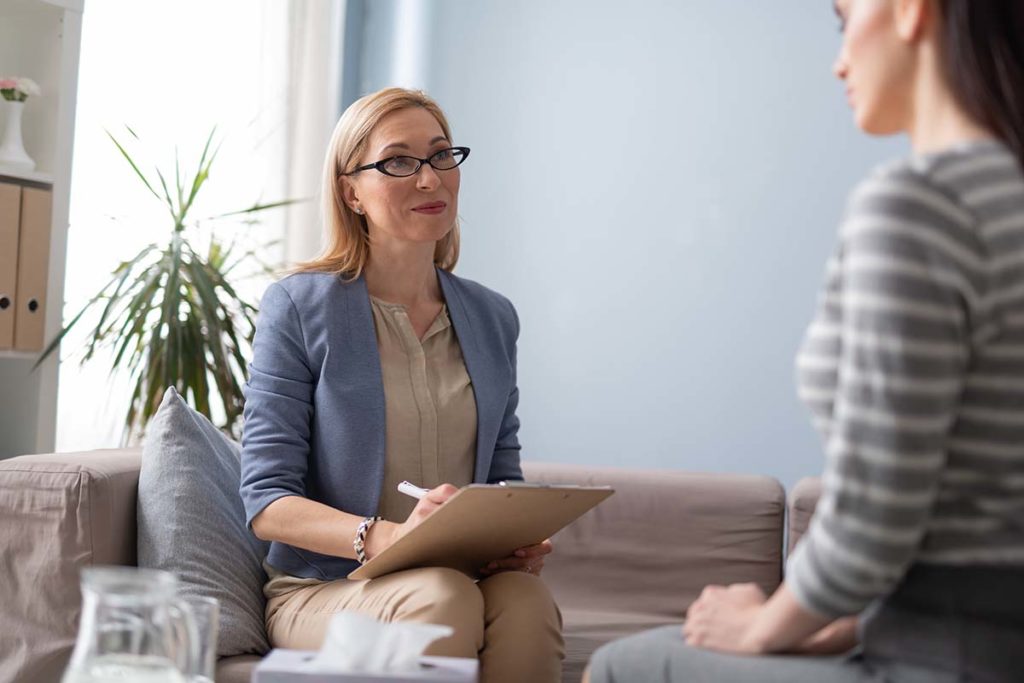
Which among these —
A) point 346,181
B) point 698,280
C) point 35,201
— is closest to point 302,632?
point 346,181

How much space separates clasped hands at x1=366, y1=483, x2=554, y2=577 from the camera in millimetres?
1765

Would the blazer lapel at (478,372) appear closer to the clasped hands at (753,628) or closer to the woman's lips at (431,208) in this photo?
the woman's lips at (431,208)

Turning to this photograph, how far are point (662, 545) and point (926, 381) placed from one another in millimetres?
1899

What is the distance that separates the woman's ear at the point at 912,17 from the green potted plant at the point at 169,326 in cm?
244

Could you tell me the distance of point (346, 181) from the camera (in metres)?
2.24

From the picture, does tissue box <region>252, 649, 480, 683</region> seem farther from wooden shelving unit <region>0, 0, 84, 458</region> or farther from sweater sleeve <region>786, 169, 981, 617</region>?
wooden shelving unit <region>0, 0, 84, 458</region>

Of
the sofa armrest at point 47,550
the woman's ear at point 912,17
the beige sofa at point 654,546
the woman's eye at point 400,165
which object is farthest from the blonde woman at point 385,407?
the woman's ear at point 912,17

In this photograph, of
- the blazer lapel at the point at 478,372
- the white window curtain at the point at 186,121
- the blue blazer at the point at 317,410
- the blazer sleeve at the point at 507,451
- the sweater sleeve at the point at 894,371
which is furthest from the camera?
the white window curtain at the point at 186,121

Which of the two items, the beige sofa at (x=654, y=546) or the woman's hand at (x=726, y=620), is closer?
the woman's hand at (x=726, y=620)

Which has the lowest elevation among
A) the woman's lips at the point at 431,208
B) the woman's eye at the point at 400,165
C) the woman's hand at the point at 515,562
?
the woman's hand at the point at 515,562

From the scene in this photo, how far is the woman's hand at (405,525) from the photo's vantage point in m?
1.76

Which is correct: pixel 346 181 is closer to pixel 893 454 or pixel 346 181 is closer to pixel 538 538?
pixel 538 538

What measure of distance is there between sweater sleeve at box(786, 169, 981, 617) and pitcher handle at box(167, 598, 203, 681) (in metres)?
0.57

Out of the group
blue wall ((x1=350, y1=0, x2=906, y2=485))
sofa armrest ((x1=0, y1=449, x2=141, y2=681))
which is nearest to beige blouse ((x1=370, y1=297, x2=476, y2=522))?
sofa armrest ((x1=0, y1=449, x2=141, y2=681))
